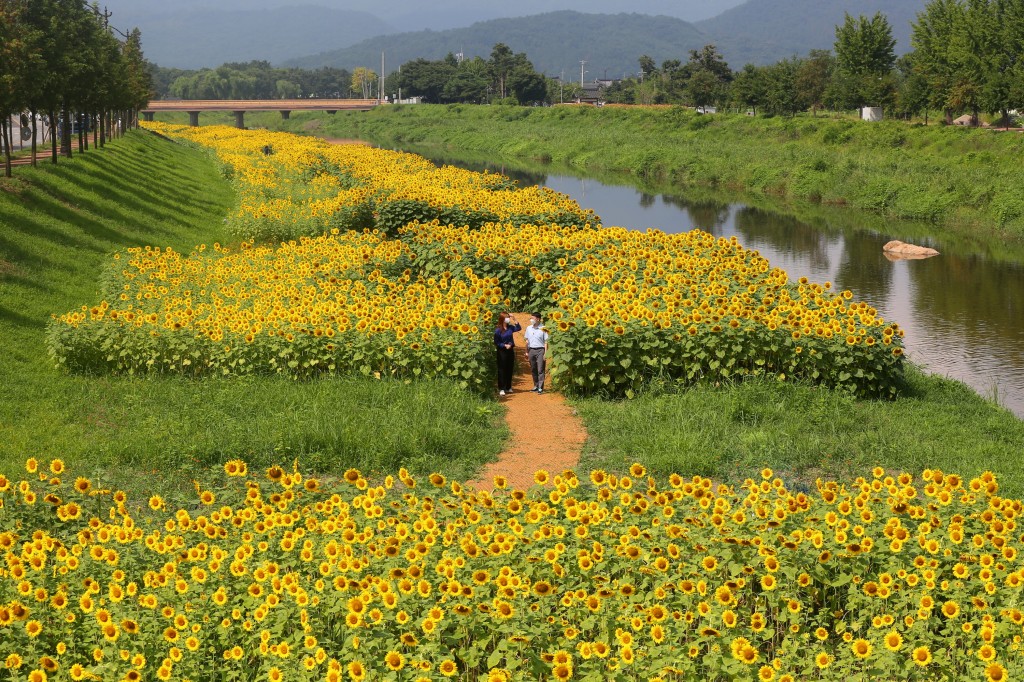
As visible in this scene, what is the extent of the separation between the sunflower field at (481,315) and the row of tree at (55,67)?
11464 millimetres

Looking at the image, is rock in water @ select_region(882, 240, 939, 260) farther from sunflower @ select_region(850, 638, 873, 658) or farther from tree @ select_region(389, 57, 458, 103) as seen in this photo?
tree @ select_region(389, 57, 458, 103)

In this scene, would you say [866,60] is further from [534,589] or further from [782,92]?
[534,589]

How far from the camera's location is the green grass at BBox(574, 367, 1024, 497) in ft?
41.1

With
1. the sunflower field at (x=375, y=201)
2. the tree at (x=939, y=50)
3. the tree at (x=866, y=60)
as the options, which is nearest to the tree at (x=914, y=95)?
the tree at (x=939, y=50)

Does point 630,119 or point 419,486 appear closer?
point 419,486

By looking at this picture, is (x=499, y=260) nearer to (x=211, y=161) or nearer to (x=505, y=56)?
(x=211, y=161)

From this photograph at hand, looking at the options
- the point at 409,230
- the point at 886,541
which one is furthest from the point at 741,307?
the point at 409,230

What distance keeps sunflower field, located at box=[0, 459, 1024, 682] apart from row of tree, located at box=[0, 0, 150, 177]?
81.3 ft

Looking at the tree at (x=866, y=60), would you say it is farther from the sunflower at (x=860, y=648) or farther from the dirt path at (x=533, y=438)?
the sunflower at (x=860, y=648)

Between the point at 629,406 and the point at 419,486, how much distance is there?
4.86m

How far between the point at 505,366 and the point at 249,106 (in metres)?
121

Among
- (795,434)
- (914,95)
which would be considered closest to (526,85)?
(914,95)

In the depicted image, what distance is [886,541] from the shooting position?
7.91m

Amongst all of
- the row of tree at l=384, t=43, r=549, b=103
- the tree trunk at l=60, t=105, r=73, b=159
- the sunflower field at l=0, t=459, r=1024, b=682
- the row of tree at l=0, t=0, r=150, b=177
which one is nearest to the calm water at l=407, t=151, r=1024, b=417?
the sunflower field at l=0, t=459, r=1024, b=682
